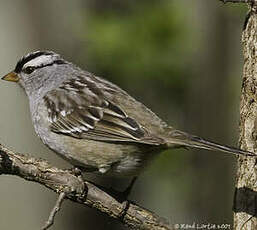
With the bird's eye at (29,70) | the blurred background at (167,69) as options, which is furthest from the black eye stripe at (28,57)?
A: the blurred background at (167,69)

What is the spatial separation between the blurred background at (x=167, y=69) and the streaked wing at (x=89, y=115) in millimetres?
2025

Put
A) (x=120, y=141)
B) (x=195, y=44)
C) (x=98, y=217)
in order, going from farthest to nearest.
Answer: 1. (x=195, y=44)
2. (x=98, y=217)
3. (x=120, y=141)

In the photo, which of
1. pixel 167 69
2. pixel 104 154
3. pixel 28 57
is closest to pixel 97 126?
pixel 104 154

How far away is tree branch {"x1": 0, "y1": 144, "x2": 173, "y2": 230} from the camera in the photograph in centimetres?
474

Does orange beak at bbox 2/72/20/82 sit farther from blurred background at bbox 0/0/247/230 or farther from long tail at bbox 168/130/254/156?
long tail at bbox 168/130/254/156

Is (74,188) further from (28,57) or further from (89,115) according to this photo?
(28,57)

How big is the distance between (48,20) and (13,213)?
22.7 feet

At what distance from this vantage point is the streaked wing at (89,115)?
5344mm

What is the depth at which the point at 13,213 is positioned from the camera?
14.6 metres

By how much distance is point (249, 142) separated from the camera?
15.1 ft

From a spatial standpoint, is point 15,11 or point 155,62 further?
point 15,11

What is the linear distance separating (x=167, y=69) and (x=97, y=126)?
2.60m

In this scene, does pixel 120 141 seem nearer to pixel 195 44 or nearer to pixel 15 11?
pixel 195 44

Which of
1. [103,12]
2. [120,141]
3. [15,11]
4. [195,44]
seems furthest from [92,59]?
[120,141]
